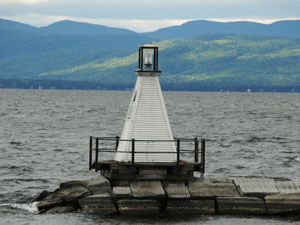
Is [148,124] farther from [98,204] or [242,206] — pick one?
[242,206]

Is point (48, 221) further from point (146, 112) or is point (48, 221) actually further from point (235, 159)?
point (235, 159)

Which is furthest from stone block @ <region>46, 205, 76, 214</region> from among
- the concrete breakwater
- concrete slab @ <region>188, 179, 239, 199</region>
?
concrete slab @ <region>188, 179, 239, 199</region>

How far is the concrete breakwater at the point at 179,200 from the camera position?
22.8 metres

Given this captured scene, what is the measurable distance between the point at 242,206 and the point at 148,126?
4.19 m

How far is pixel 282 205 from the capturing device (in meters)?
22.9

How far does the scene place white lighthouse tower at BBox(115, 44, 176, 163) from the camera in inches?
960

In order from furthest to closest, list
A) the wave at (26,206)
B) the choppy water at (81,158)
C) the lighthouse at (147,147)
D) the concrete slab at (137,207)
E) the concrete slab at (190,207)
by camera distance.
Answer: the wave at (26,206), the lighthouse at (147,147), the choppy water at (81,158), the concrete slab at (190,207), the concrete slab at (137,207)

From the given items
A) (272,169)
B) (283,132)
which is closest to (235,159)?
(272,169)

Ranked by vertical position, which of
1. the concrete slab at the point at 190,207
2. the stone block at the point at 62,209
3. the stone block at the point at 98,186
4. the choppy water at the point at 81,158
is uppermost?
the stone block at the point at 98,186

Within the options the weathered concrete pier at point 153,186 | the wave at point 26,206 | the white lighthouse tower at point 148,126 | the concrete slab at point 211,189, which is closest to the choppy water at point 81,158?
the wave at point 26,206

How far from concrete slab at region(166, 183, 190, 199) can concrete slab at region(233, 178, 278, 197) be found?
72.3 inches

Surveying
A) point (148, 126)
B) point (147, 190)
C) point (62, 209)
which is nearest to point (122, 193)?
point (147, 190)

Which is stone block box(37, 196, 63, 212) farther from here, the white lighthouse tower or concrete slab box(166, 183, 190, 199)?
concrete slab box(166, 183, 190, 199)

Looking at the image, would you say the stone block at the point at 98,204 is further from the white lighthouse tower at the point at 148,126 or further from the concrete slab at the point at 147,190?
the white lighthouse tower at the point at 148,126
